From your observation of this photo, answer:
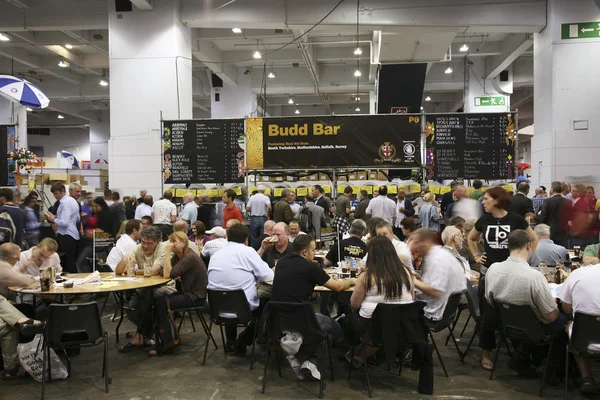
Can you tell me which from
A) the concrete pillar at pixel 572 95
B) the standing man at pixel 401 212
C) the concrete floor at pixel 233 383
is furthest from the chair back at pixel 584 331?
the concrete pillar at pixel 572 95

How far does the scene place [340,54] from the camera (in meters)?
15.6

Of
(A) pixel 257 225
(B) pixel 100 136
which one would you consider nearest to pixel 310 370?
(A) pixel 257 225

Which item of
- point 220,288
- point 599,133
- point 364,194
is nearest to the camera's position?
point 220,288

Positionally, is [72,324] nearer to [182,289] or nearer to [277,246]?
[182,289]

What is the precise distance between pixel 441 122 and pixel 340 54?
8.00 m

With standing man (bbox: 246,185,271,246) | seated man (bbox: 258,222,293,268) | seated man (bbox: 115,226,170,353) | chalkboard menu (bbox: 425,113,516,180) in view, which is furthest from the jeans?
seated man (bbox: 115,226,170,353)

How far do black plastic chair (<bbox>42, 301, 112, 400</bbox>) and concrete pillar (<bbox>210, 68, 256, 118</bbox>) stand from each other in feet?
45.1

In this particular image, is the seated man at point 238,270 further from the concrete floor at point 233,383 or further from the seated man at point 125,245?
the seated man at point 125,245

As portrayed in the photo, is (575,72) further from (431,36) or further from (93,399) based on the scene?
(93,399)

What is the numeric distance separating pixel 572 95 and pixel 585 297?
25.3 ft

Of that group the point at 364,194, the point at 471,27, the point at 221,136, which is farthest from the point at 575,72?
the point at 221,136

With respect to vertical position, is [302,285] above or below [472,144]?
below

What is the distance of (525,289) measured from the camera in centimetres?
376

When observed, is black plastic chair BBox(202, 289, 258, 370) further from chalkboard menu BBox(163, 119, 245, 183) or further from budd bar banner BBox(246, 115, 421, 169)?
chalkboard menu BBox(163, 119, 245, 183)
